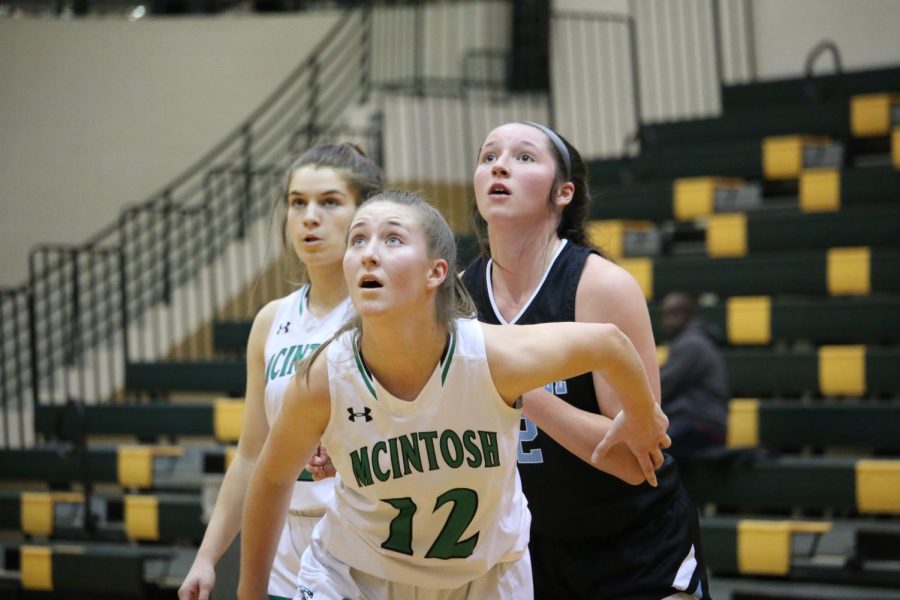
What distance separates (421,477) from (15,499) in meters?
5.83

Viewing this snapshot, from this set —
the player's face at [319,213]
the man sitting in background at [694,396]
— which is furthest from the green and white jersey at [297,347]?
the man sitting in background at [694,396]

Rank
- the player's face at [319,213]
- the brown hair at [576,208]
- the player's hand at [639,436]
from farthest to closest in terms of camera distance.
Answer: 1. the player's face at [319,213]
2. the brown hair at [576,208]
3. the player's hand at [639,436]

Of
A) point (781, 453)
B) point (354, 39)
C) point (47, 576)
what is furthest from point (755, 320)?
point (354, 39)

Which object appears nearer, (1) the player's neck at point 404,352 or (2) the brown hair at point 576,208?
(1) the player's neck at point 404,352

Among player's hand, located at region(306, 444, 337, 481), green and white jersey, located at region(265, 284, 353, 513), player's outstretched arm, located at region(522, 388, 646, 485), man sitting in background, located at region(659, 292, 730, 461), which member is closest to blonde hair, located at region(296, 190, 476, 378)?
player's outstretched arm, located at region(522, 388, 646, 485)

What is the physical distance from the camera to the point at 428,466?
Result: 2408 mm

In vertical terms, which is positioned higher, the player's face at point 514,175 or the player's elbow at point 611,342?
the player's face at point 514,175

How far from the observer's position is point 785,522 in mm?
5367

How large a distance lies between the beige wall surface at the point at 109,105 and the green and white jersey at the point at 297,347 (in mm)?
8086

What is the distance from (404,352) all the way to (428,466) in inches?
8.4

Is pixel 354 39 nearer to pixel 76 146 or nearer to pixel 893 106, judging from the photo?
pixel 76 146

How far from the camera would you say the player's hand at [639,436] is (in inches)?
98.0

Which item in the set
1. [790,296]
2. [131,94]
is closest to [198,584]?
[790,296]

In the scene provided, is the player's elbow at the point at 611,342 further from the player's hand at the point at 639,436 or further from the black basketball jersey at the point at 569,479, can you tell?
the black basketball jersey at the point at 569,479
